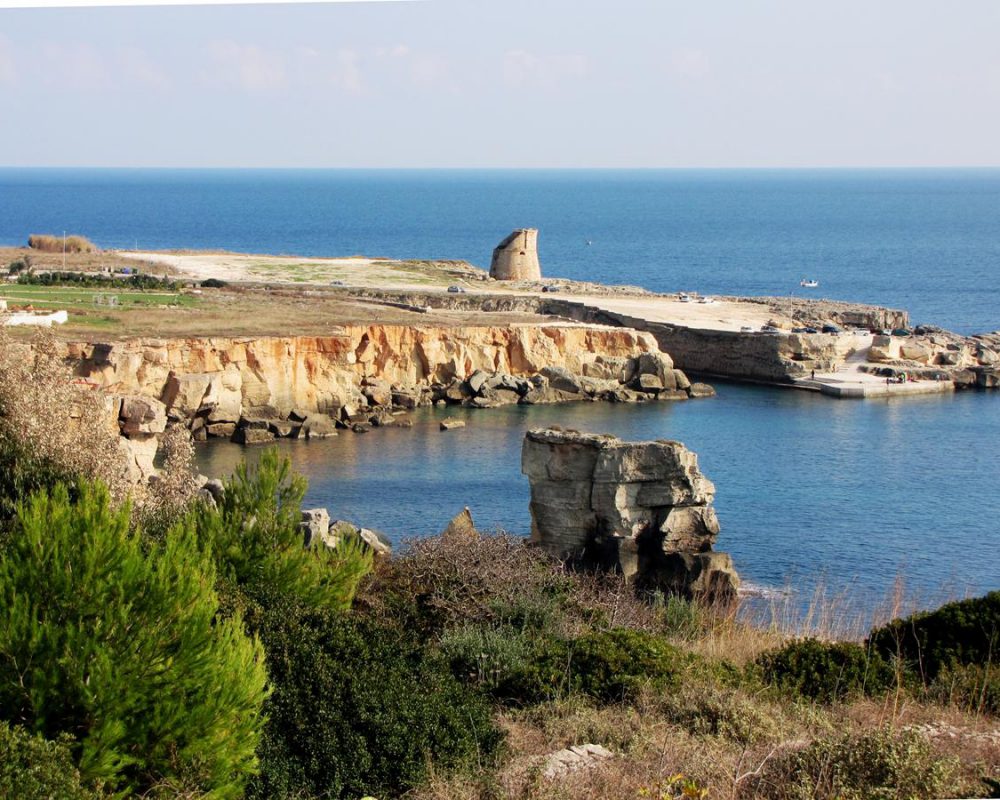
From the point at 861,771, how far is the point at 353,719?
3965 millimetres

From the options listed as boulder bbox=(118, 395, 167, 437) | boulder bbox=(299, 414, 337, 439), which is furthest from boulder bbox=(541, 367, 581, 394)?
boulder bbox=(118, 395, 167, 437)

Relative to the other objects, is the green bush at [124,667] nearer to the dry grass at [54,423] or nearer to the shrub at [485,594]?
the shrub at [485,594]

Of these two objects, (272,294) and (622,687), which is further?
(272,294)

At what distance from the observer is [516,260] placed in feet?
264

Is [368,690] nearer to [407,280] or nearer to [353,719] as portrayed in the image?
[353,719]

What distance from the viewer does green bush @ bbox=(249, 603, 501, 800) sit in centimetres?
980

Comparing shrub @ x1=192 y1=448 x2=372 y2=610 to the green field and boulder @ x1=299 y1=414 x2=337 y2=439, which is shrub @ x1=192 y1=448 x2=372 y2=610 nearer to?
boulder @ x1=299 y1=414 x2=337 y2=439

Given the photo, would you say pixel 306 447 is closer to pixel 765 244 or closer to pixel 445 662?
pixel 445 662

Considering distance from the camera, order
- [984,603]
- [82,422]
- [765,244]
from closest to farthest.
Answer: [984,603], [82,422], [765,244]

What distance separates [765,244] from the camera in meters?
151

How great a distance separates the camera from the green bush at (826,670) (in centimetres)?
1252

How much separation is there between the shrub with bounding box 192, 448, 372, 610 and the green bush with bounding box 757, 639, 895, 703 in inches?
183

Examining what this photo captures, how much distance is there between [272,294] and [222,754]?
55.4 meters

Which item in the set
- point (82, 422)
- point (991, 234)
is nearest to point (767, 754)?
point (82, 422)
